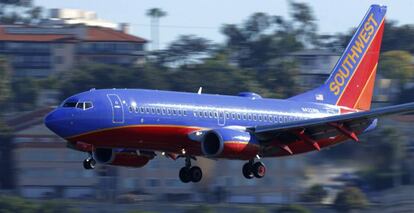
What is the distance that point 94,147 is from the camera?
5044 centimetres

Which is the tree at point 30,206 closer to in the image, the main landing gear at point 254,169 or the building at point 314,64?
the main landing gear at point 254,169

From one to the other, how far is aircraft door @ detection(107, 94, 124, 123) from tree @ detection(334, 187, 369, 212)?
170 feet

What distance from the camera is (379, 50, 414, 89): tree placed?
539ft

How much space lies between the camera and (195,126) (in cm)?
5206

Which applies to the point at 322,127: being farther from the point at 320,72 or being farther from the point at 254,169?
the point at 320,72

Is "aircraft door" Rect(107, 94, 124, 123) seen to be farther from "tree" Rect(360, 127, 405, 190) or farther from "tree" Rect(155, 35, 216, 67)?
"tree" Rect(155, 35, 216, 67)

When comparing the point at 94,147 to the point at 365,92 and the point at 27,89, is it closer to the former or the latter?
the point at 365,92

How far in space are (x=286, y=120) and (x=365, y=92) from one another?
23.7 ft

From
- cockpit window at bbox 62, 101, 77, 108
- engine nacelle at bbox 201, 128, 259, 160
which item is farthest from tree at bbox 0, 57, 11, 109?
cockpit window at bbox 62, 101, 77, 108

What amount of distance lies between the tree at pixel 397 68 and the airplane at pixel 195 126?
4177 inches

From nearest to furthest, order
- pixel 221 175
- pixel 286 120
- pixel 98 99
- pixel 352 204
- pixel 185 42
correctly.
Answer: pixel 98 99 → pixel 286 120 → pixel 221 175 → pixel 352 204 → pixel 185 42

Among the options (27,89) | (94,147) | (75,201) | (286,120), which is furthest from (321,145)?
(27,89)

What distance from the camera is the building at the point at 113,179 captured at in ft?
306

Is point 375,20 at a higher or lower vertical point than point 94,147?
higher
